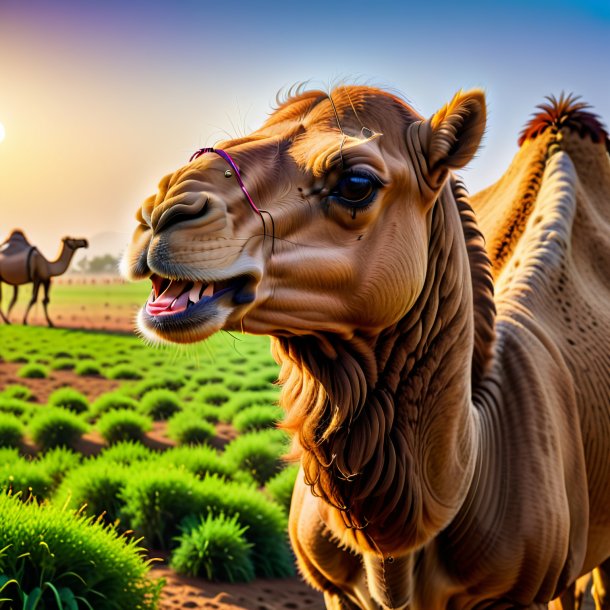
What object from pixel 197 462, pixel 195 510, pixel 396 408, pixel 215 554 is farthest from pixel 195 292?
pixel 197 462

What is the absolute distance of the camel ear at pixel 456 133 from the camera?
200cm

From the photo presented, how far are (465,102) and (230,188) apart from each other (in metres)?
0.73

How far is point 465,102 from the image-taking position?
2.00 m

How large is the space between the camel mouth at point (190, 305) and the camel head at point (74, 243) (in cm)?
1341

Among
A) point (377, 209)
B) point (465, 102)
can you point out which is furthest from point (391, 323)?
point (465, 102)

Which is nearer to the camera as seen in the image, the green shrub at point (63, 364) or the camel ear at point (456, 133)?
the camel ear at point (456, 133)

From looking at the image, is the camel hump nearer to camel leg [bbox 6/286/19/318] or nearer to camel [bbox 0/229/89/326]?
camel [bbox 0/229/89/326]

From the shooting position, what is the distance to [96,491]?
5414 millimetres

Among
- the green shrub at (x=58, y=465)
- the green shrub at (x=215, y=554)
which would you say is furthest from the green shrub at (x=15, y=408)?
the green shrub at (x=215, y=554)

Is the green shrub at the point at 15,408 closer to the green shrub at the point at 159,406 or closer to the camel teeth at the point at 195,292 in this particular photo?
the green shrub at the point at 159,406

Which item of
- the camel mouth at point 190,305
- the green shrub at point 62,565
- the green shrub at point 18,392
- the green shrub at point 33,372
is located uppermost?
the green shrub at point 33,372

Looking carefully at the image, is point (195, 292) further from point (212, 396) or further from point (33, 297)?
point (33, 297)

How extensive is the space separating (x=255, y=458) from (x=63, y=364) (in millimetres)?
6850

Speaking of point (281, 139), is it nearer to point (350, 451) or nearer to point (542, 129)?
point (350, 451)
